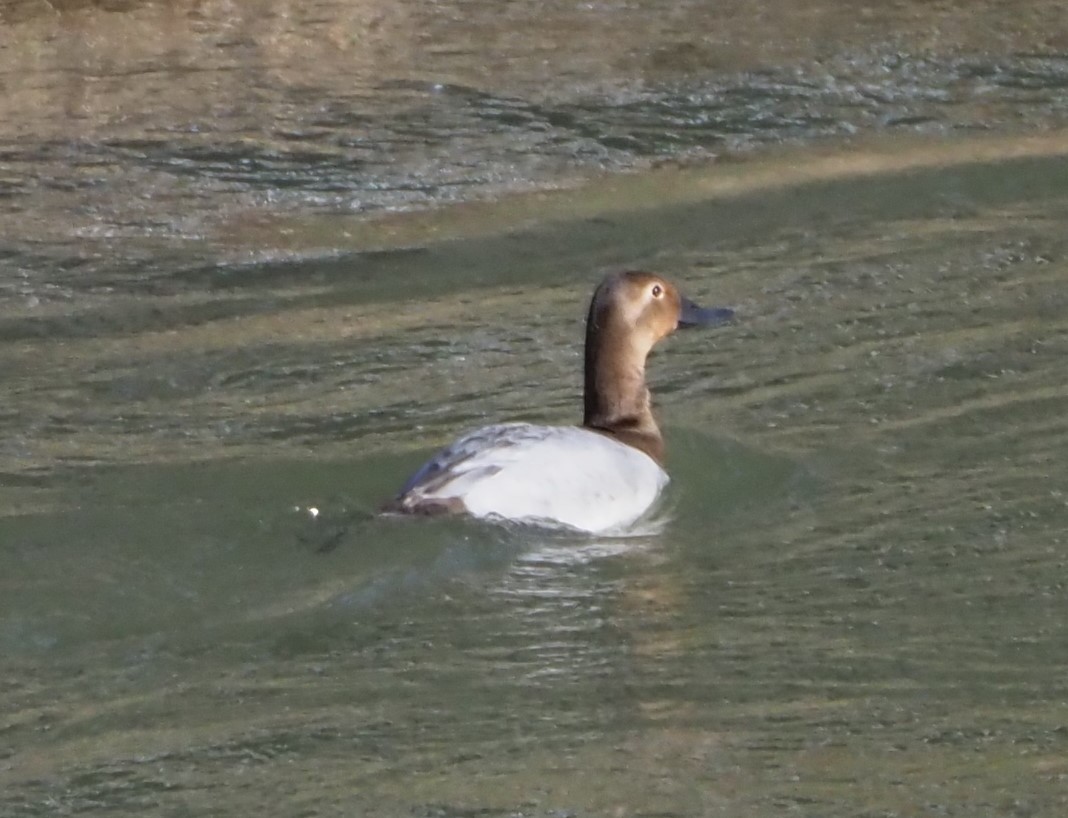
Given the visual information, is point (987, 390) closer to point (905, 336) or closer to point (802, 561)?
point (905, 336)

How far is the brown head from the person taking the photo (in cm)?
873

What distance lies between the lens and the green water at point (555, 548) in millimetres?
5895

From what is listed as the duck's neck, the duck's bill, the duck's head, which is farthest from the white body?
the duck's bill

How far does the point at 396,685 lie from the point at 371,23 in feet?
32.3

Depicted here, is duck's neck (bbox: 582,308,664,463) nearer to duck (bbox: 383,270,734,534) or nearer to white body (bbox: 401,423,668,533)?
duck (bbox: 383,270,734,534)

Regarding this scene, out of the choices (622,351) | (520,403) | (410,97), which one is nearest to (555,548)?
(622,351)

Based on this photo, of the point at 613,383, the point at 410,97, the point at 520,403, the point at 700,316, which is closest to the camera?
the point at 613,383

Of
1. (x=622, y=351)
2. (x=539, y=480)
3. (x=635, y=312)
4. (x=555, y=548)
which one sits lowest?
(x=555, y=548)

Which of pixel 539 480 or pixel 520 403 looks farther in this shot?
pixel 520 403

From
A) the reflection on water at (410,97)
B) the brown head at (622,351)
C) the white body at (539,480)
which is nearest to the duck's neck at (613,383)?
the brown head at (622,351)

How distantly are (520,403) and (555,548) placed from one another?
172 centimetres

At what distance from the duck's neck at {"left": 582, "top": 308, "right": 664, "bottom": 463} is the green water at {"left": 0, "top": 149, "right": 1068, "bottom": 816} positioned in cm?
27

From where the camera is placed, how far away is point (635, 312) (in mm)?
8820

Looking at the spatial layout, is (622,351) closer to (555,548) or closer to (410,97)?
(555,548)
